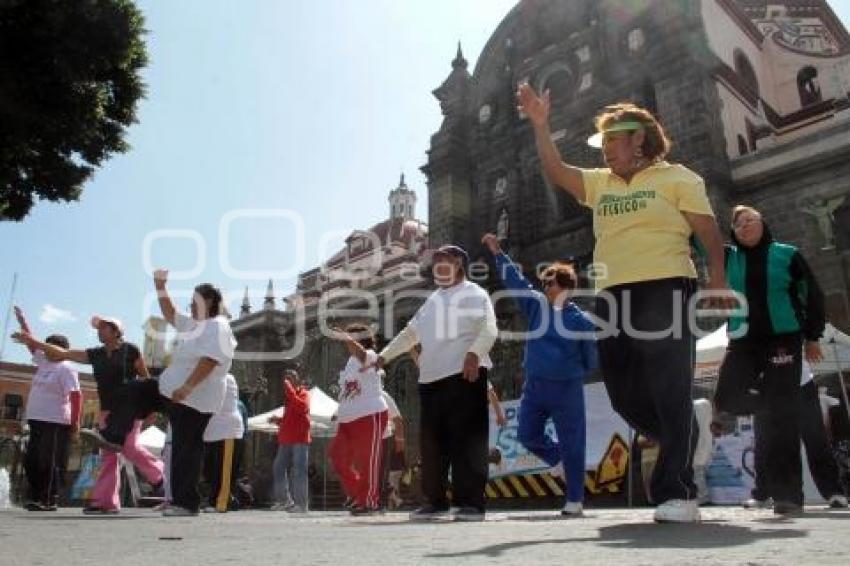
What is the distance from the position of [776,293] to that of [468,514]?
2324 millimetres

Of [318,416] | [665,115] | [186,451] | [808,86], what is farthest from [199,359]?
[808,86]

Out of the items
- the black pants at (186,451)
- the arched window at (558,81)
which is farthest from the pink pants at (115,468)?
the arched window at (558,81)

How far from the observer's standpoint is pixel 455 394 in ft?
15.0

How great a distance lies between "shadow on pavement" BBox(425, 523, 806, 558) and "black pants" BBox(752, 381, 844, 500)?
7.15ft

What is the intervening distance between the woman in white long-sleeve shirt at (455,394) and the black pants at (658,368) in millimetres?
1149

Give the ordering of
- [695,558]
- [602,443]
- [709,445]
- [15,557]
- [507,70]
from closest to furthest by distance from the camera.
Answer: [695,558] < [15,557] < [709,445] < [602,443] < [507,70]

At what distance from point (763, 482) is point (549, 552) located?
12.6 feet

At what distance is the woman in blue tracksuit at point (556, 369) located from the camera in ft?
16.8

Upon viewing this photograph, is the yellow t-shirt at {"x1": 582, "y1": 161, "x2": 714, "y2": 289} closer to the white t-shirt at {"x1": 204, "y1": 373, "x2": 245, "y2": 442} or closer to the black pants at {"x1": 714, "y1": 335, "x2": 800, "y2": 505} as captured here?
the black pants at {"x1": 714, "y1": 335, "x2": 800, "y2": 505}

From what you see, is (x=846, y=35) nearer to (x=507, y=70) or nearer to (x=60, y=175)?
(x=507, y=70)

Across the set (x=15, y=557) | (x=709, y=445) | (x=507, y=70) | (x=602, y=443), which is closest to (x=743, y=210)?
(x=709, y=445)

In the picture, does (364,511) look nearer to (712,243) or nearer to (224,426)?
(224,426)

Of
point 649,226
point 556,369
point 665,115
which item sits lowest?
point 556,369

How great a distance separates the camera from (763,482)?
5.16 m
